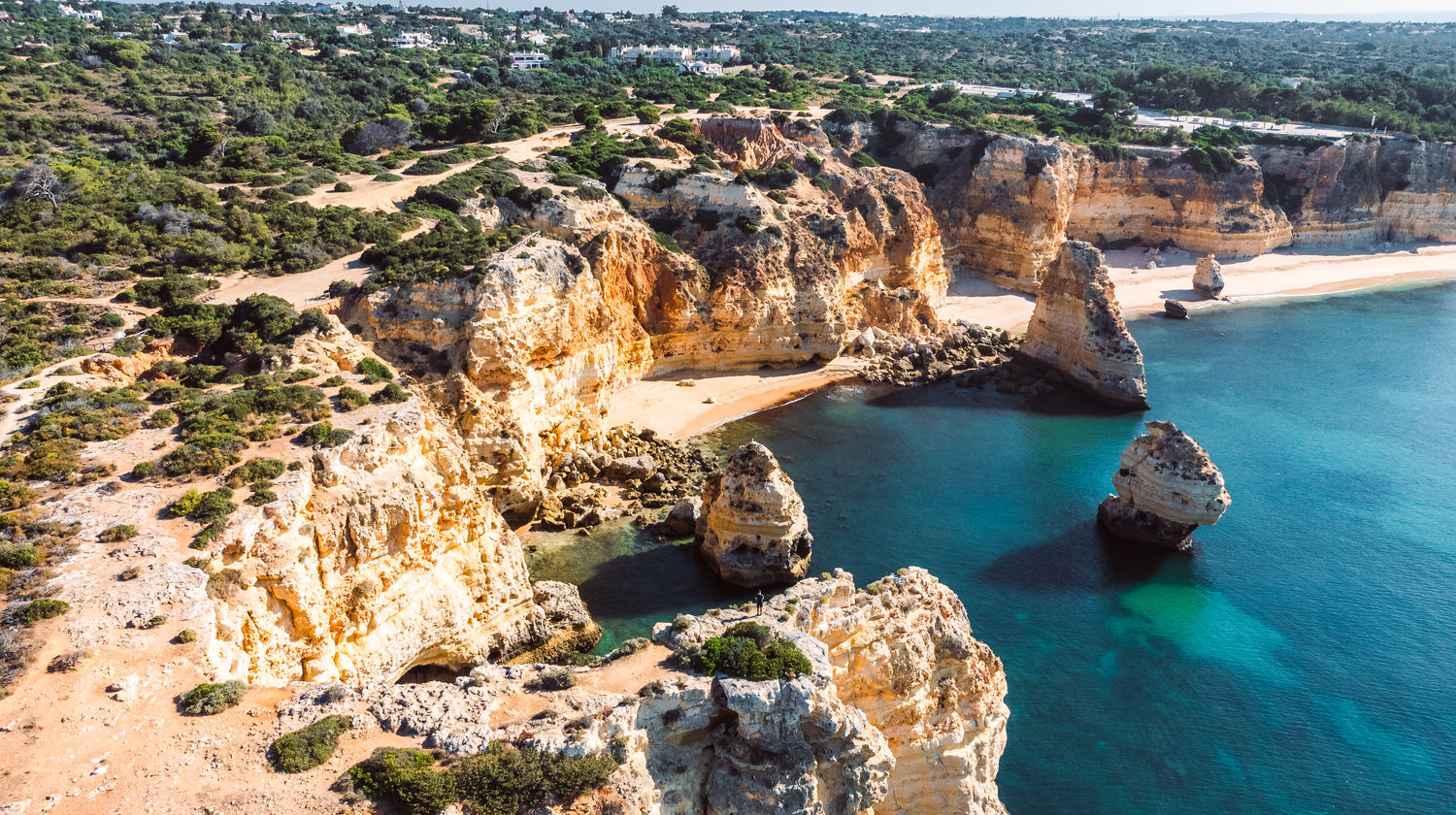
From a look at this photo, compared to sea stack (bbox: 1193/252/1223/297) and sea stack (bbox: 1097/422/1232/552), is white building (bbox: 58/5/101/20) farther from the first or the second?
sea stack (bbox: 1097/422/1232/552)

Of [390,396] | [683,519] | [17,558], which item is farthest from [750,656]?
[683,519]

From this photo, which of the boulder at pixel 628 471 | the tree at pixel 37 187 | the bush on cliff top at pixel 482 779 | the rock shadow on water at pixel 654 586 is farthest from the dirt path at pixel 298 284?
the bush on cliff top at pixel 482 779

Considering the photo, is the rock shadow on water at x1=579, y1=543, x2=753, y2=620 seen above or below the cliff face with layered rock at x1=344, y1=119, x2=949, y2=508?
below

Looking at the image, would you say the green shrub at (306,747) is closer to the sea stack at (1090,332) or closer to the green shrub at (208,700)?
the green shrub at (208,700)

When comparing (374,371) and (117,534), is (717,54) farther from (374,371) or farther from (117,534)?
(117,534)

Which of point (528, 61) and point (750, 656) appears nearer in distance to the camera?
point (750, 656)

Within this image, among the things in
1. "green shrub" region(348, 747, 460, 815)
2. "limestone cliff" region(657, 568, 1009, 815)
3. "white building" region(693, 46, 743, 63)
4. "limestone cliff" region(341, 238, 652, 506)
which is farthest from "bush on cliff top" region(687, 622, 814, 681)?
"white building" region(693, 46, 743, 63)
